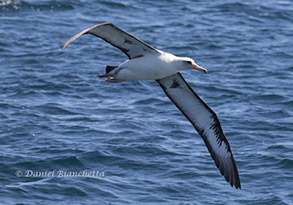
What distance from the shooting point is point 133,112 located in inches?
646

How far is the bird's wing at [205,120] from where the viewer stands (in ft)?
42.3

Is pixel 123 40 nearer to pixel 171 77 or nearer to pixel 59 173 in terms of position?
pixel 171 77

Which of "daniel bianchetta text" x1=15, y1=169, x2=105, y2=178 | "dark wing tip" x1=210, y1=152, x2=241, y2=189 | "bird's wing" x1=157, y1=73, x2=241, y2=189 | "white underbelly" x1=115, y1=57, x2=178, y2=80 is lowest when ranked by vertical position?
"daniel bianchetta text" x1=15, y1=169, x2=105, y2=178

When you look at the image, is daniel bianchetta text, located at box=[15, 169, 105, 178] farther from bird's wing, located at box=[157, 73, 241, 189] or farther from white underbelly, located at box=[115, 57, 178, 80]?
white underbelly, located at box=[115, 57, 178, 80]

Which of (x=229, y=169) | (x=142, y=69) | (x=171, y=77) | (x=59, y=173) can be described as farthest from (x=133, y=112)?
(x=142, y=69)

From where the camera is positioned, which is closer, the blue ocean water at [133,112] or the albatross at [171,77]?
the albatross at [171,77]

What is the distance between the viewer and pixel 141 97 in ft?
57.0

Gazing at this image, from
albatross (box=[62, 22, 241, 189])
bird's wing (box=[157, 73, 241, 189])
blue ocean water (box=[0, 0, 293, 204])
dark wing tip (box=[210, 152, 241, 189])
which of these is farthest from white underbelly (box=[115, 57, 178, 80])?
dark wing tip (box=[210, 152, 241, 189])

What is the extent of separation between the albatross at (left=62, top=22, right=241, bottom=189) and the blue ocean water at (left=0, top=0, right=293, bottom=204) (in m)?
0.57

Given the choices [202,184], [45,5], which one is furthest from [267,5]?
[202,184]

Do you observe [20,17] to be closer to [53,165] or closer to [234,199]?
[53,165]

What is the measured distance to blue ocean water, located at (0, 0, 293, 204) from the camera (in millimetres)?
13117

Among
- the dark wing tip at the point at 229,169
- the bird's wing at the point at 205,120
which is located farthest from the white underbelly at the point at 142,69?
the dark wing tip at the point at 229,169

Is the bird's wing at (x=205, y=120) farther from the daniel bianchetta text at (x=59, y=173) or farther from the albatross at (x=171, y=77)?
the daniel bianchetta text at (x=59, y=173)
